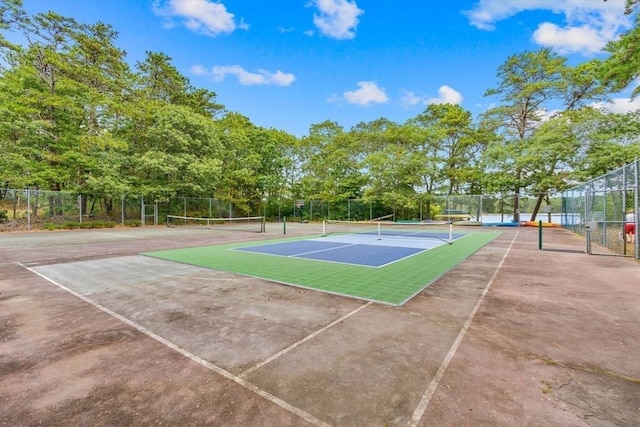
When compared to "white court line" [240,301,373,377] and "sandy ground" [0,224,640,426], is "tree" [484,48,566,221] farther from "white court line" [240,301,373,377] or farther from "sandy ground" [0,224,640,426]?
"white court line" [240,301,373,377]

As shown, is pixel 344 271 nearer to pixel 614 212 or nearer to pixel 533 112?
pixel 614 212

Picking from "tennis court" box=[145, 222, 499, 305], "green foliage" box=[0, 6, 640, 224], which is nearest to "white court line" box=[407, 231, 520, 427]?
"tennis court" box=[145, 222, 499, 305]

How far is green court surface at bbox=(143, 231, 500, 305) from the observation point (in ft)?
16.4

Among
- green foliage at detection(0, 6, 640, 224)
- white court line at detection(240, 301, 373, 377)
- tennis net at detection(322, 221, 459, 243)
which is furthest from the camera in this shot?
green foliage at detection(0, 6, 640, 224)

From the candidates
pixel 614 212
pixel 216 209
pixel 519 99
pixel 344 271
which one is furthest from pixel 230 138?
pixel 614 212

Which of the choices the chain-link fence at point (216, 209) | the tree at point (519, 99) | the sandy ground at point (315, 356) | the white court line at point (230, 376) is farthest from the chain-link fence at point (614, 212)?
the tree at point (519, 99)

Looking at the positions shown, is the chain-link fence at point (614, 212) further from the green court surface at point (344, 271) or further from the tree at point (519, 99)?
the tree at point (519, 99)

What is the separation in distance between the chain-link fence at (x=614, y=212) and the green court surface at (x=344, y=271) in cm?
399

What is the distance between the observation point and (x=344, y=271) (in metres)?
6.49

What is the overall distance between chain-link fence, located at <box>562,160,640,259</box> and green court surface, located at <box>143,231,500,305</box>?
399 centimetres

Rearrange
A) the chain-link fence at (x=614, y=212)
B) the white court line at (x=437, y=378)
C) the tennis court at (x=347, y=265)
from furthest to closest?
1. the chain-link fence at (x=614, y=212)
2. the tennis court at (x=347, y=265)
3. the white court line at (x=437, y=378)

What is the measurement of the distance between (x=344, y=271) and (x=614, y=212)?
9660 millimetres

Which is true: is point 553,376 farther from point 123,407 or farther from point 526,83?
point 526,83

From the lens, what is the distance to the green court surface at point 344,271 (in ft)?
16.4
